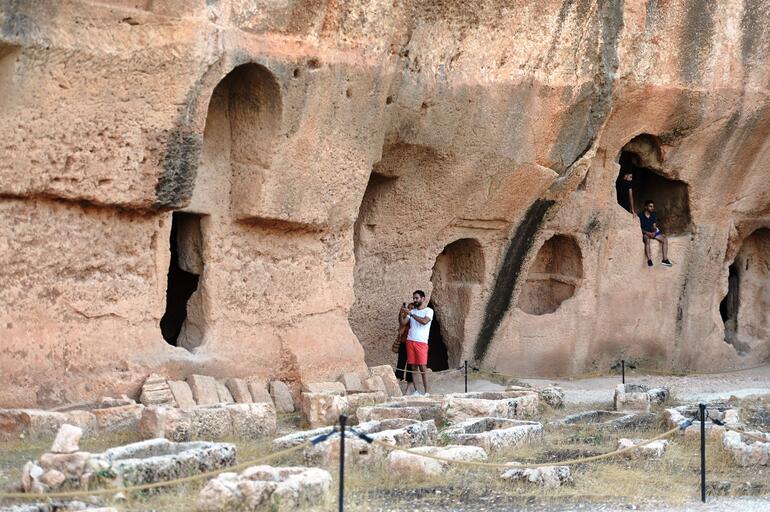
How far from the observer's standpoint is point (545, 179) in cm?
1714

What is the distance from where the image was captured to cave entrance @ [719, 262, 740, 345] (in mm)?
21797

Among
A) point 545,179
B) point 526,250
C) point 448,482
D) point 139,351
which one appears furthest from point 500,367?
point 448,482

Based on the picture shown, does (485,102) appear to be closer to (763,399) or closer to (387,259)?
(387,259)

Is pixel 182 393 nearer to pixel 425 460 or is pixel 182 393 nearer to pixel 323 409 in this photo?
pixel 323 409

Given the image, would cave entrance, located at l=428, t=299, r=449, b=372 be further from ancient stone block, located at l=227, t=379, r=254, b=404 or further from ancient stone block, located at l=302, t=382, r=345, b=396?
ancient stone block, located at l=227, t=379, r=254, b=404

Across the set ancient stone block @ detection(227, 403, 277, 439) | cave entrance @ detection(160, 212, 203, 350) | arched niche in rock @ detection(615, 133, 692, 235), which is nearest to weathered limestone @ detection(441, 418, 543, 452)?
ancient stone block @ detection(227, 403, 277, 439)

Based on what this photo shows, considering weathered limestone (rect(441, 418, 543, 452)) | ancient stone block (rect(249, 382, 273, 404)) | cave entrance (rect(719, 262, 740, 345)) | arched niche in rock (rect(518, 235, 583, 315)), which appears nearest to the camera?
weathered limestone (rect(441, 418, 543, 452))

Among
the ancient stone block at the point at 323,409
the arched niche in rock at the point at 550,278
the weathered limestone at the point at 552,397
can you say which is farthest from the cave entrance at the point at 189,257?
the arched niche in rock at the point at 550,278

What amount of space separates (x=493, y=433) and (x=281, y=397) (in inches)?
117

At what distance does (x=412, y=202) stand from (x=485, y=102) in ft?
4.93

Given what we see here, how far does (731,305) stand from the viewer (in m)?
22.1

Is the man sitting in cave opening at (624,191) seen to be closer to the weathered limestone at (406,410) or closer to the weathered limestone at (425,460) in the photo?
the weathered limestone at (406,410)

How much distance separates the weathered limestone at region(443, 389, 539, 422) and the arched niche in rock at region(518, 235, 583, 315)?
16.1ft

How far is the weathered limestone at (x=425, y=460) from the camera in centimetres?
1054
